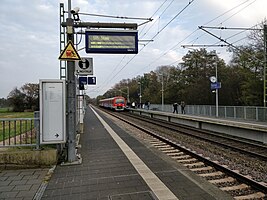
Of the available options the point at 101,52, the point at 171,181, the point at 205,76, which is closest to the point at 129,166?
the point at 171,181

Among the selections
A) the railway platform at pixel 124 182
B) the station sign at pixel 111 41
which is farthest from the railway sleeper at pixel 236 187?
the station sign at pixel 111 41

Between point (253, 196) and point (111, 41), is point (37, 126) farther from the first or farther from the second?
point (253, 196)

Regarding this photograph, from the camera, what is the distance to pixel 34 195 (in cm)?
531

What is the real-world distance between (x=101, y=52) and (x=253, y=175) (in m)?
6.14

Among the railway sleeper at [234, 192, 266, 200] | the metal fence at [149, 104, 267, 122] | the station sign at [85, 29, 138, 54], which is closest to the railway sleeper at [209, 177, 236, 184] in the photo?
the railway sleeper at [234, 192, 266, 200]

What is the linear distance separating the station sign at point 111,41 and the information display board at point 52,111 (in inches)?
96.2

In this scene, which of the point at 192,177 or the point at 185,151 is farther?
the point at 185,151

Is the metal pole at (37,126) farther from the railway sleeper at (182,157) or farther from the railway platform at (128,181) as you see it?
the railway sleeper at (182,157)

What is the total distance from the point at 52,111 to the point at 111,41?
3.43 m

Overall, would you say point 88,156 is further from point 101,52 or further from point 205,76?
point 205,76

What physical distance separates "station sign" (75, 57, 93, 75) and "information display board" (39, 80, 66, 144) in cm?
588

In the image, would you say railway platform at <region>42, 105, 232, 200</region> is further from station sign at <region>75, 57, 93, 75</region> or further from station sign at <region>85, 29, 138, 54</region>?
station sign at <region>75, 57, 93, 75</region>

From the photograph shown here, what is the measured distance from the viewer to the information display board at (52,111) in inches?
293

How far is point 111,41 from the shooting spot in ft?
31.9
